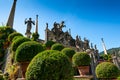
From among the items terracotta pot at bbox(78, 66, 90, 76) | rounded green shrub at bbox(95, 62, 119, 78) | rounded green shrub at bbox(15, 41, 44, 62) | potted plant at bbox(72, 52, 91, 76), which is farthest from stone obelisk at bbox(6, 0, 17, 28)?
rounded green shrub at bbox(95, 62, 119, 78)

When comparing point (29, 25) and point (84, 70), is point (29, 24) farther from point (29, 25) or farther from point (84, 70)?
point (84, 70)

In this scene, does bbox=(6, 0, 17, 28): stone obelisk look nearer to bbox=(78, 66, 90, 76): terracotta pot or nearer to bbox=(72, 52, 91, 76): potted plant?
bbox=(72, 52, 91, 76): potted plant

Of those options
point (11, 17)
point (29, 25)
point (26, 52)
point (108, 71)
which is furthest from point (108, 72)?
point (11, 17)

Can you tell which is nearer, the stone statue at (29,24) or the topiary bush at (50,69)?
the topiary bush at (50,69)

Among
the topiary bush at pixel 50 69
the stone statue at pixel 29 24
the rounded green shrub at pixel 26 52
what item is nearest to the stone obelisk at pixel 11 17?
the stone statue at pixel 29 24

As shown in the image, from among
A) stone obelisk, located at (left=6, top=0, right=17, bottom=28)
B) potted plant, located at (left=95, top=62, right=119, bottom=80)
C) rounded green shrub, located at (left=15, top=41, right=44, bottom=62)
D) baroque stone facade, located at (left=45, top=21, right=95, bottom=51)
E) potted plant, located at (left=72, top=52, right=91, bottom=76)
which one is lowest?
potted plant, located at (left=95, top=62, right=119, bottom=80)

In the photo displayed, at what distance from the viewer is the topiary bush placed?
5.39 metres

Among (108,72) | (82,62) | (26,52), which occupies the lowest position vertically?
(108,72)

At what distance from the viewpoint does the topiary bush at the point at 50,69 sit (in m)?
5.39

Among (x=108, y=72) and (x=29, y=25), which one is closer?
(x=108, y=72)

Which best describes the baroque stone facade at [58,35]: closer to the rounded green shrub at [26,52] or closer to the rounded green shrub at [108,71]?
the rounded green shrub at [26,52]

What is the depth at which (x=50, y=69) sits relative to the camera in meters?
5.43

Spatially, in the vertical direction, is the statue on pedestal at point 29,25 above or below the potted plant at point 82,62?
above

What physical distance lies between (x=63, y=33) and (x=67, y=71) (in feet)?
85.8
